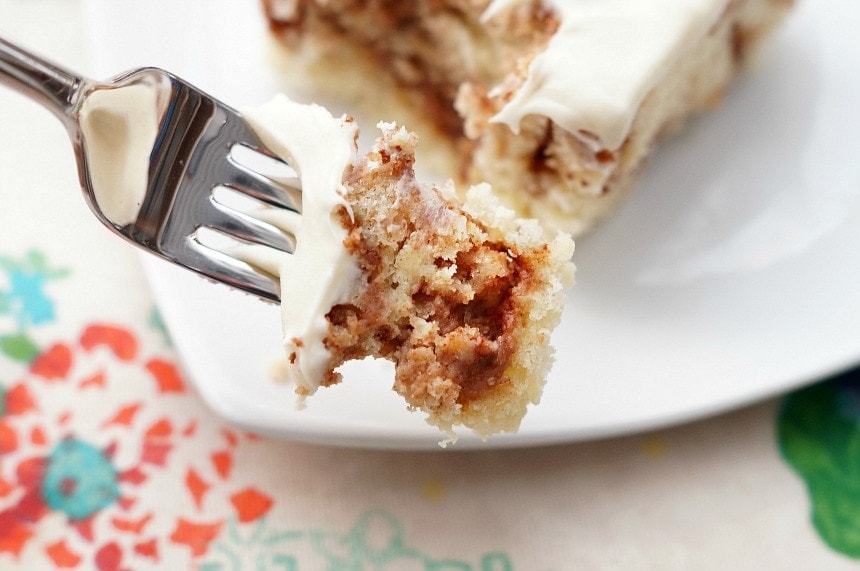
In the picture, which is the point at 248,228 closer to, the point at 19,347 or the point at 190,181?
the point at 190,181

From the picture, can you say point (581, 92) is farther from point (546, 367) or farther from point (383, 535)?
point (383, 535)

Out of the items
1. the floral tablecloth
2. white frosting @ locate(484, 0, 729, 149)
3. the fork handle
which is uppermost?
white frosting @ locate(484, 0, 729, 149)

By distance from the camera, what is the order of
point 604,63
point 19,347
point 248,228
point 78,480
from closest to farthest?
1. point 248,228
2. point 604,63
3. point 78,480
4. point 19,347

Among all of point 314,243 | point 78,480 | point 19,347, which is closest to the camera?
point 314,243

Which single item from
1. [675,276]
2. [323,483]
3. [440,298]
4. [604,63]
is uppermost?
[604,63]

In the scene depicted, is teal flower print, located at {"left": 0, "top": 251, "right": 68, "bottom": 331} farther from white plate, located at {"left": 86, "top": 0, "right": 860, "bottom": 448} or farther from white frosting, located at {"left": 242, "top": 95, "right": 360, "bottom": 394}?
white frosting, located at {"left": 242, "top": 95, "right": 360, "bottom": 394}

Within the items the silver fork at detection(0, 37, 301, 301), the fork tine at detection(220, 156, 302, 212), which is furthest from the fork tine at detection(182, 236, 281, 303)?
the fork tine at detection(220, 156, 302, 212)

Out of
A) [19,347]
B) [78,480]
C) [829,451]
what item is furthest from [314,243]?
[829,451]
